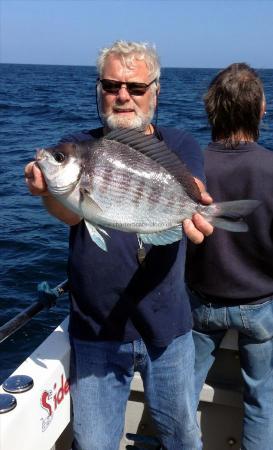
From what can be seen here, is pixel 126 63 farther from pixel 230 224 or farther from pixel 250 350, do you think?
pixel 250 350

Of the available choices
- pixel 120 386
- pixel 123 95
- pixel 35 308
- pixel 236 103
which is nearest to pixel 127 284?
pixel 120 386

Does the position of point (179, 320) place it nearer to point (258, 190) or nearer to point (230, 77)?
point (258, 190)

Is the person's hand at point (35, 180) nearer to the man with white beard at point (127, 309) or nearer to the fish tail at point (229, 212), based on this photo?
the man with white beard at point (127, 309)

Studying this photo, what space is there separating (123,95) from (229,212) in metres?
0.78

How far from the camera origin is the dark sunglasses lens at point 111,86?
2835 mm

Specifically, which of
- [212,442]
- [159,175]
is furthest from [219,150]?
[212,442]

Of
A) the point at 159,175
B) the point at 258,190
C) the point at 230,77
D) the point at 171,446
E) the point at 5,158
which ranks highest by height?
the point at 230,77

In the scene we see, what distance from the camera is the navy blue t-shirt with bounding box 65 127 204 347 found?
2840 millimetres

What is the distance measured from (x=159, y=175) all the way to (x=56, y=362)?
47.5 inches

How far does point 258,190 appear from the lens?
10.3ft

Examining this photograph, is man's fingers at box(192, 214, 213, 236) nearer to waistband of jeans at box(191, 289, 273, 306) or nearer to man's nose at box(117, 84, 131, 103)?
man's nose at box(117, 84, 131, 103)

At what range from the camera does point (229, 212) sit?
2502 millimetres

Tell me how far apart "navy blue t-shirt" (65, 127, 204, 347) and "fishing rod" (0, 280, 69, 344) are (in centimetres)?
34

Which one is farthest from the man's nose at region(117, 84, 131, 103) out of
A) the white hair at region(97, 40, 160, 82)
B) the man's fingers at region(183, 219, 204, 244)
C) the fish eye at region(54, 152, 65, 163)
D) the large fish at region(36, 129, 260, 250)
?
the man's fingers at region(183, 219, 204, 244)
